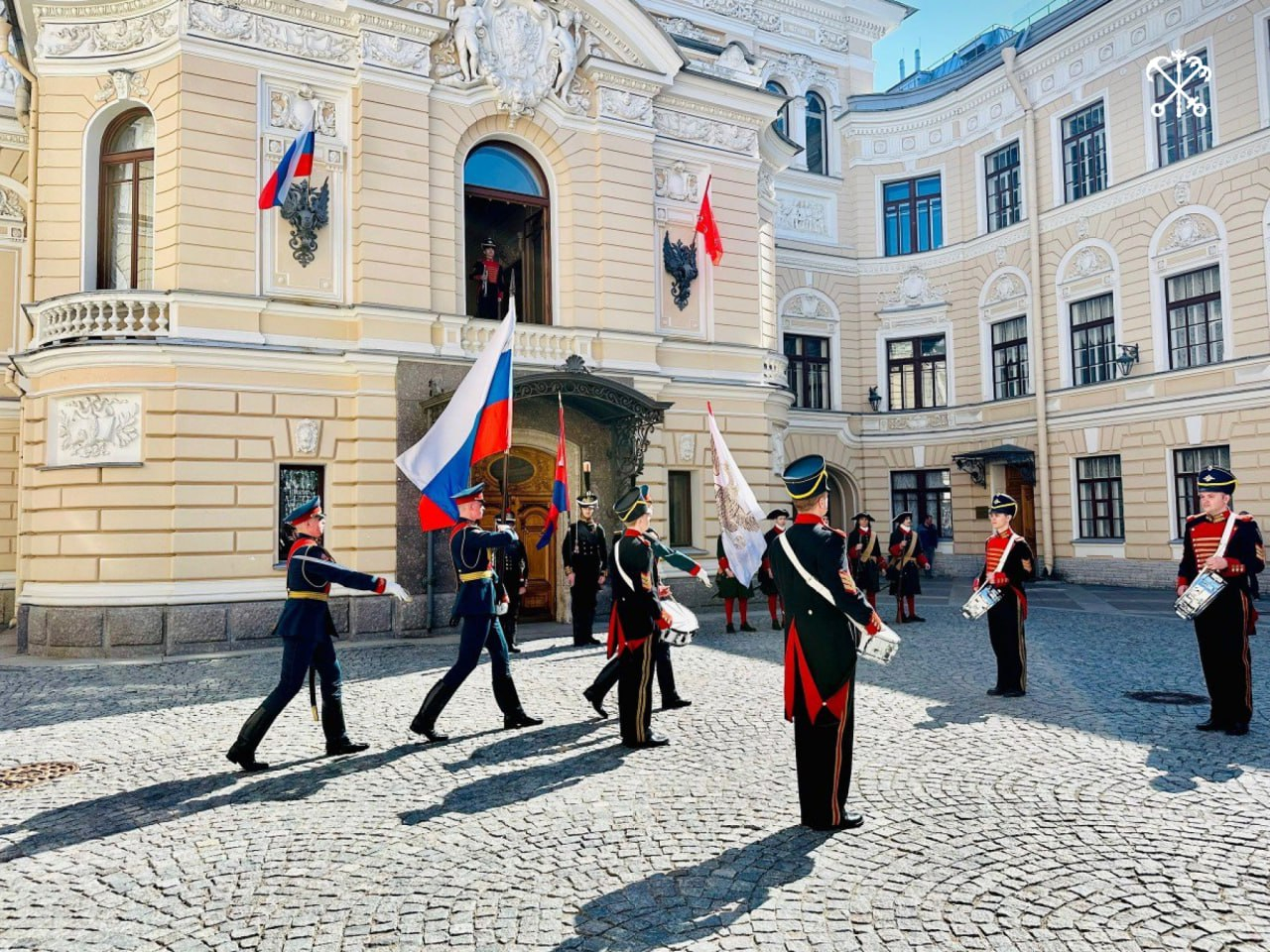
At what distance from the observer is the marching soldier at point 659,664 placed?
777 centimetres

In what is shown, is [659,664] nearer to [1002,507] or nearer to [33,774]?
[1002,507]

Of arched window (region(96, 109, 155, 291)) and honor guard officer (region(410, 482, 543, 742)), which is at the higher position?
arched window (region(96, 109, 155, 291))

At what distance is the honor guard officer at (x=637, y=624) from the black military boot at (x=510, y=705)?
0.96 metres

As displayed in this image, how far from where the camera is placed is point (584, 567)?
523 inches

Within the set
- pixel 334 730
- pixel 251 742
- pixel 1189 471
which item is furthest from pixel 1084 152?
pixel 251 742

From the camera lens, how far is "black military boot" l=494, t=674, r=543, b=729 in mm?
7910

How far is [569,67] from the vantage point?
16219mm

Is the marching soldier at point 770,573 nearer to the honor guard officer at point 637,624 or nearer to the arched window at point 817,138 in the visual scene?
the honor guard officer at point 637,624

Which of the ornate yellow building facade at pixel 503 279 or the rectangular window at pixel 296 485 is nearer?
the ornate yellow building facade at pixel 503 279

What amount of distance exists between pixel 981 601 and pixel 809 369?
1818 cm

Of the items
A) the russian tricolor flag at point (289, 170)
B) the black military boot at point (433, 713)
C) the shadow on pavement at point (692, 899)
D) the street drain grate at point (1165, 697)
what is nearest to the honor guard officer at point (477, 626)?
the black military boot at point (433, 713)

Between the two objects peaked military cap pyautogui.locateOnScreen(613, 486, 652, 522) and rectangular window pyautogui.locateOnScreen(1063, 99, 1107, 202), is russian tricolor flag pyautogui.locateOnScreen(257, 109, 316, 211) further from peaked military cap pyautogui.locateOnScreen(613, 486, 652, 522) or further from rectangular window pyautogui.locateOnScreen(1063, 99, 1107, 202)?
rectangular window pyautogui.locateOnScreen(1063, 99, 1107, 202)

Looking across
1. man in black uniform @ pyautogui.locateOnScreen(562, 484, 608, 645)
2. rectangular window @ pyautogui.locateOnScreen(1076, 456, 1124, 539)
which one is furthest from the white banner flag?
rectangular window @ pyautogui.locateOnScreen(1076, 456, 1124, 539)

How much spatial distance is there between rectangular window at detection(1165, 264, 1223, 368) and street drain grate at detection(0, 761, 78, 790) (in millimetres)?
21580
